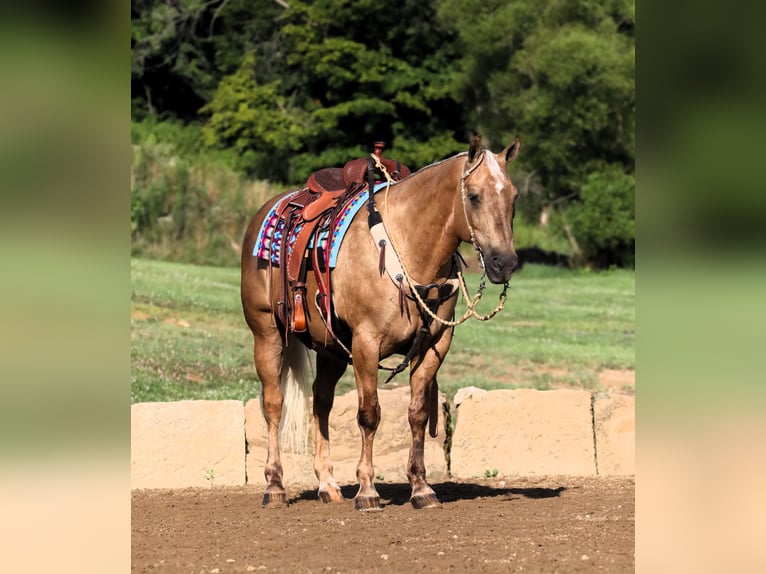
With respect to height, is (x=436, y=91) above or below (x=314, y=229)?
above

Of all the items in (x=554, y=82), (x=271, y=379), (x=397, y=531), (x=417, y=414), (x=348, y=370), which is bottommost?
(x=397, y=531)

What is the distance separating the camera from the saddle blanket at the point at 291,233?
8.19m

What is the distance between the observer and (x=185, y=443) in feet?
31.4

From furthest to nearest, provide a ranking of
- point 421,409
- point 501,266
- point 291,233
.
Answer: point 291,233 < point 421,409 < point 501,266

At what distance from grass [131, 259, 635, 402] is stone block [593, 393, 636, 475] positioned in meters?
3.26

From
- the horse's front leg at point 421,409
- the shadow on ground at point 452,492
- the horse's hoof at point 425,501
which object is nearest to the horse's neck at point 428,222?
the horse's front leg at point 421,409

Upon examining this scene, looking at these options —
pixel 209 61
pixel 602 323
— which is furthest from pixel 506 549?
pixel 209 61

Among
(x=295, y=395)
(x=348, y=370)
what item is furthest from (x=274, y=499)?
(x=348, y=370)

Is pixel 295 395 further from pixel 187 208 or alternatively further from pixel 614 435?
pixel 187 208

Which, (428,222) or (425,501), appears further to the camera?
(425,501)

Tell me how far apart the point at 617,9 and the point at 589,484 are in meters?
27.2

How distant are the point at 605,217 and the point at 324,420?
2435cm
